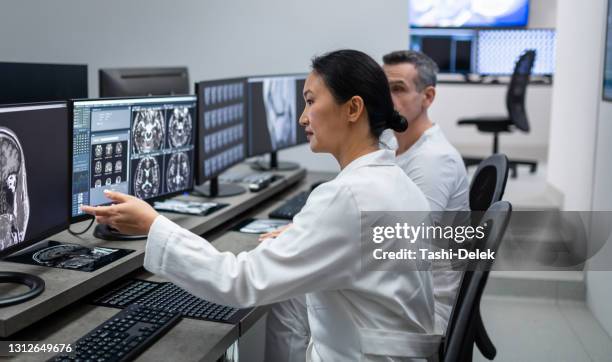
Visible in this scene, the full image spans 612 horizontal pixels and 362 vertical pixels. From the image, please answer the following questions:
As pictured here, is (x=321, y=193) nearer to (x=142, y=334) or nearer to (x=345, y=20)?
(x=142, y=334)

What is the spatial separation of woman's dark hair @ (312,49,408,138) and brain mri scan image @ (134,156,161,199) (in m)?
0.74

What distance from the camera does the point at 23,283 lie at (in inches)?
55.7

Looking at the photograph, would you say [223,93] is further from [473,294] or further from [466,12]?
[466,12]

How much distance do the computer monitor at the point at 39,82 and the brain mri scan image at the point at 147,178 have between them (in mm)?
444

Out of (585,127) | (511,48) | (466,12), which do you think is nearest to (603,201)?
(585,127)

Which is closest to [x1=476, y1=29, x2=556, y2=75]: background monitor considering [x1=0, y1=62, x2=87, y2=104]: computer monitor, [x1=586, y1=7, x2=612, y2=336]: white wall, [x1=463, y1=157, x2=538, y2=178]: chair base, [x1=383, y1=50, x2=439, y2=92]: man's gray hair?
[x1=463, y1=157, x2=538, y2=178]: chair base

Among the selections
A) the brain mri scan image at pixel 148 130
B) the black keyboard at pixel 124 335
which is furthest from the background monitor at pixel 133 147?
the black keyboard at pixel 124 335

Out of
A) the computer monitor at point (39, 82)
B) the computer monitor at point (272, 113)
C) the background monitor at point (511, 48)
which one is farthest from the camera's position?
the background monitor at point (511, 48)

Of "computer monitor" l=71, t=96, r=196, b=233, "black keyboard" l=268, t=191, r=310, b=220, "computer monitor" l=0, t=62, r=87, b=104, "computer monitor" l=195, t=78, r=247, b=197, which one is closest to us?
"computer monitor" l=71, t=96, r=196, b=233

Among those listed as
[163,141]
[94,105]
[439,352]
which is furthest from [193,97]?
[439,352]

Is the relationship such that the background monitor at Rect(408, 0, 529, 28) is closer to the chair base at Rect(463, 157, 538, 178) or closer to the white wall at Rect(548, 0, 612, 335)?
the chair base at Rect(463, 157, 538, 178)

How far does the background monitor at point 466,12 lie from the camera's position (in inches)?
259

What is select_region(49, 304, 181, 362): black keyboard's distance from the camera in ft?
3.95

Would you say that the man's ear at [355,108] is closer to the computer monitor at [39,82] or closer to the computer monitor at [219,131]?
the computer monitor at [219,131]
